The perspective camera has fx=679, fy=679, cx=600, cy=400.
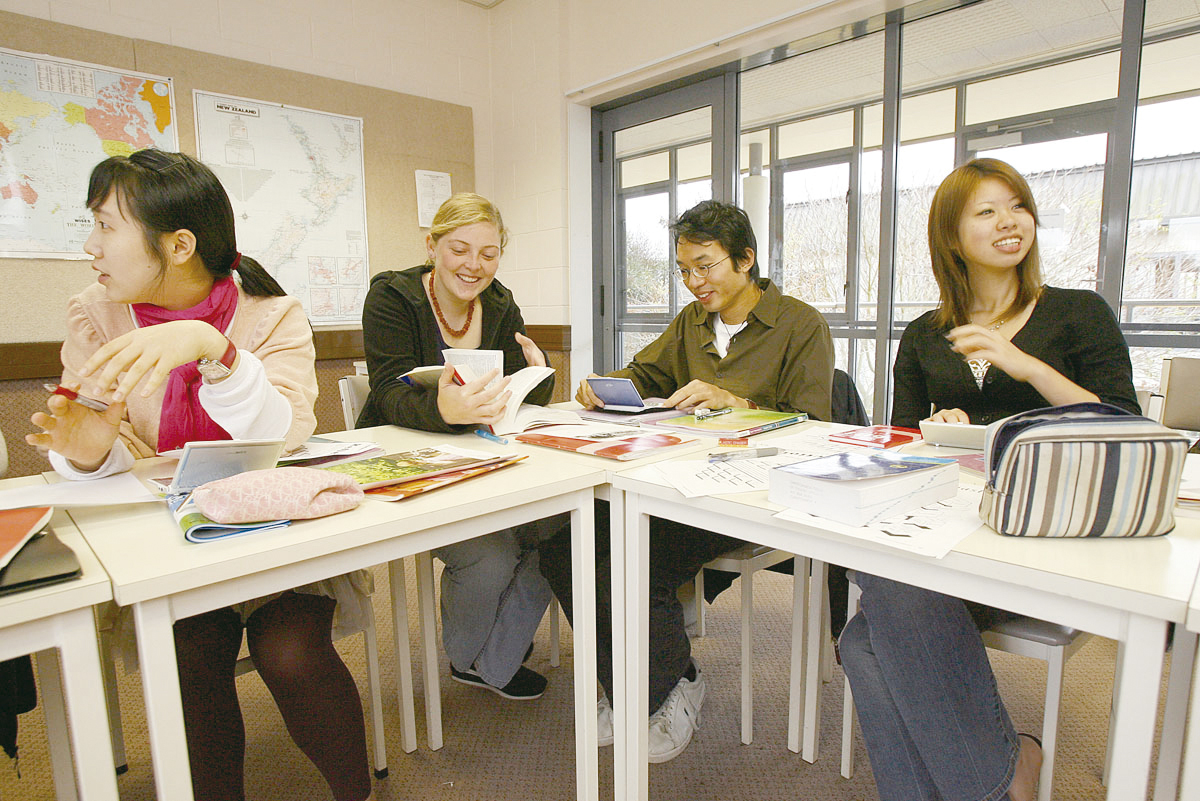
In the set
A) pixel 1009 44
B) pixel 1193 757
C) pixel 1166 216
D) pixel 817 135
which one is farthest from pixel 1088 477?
pixel 817 135

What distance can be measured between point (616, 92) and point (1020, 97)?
1.83 meters

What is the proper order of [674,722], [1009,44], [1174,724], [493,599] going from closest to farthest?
[1174,724], [674,722], [493,599], [1009,44]

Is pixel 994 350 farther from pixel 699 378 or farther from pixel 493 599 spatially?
pixel 493 599

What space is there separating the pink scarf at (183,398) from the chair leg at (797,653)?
120 cm

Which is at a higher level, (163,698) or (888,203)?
(888,203)

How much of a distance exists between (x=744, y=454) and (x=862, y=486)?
0.39m

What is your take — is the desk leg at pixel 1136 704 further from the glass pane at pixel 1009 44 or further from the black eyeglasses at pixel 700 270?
the glass pane at pixel 1009 44

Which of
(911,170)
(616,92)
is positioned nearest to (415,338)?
(911,170)

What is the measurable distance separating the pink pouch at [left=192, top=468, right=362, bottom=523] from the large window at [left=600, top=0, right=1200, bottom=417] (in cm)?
243

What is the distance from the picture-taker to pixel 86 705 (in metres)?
0.66

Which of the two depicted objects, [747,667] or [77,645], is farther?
[747,667]

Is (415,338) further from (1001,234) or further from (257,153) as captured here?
(257,153)

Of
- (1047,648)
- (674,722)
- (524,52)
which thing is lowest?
(674,722)

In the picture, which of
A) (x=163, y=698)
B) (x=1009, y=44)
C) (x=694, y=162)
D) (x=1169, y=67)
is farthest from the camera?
(x=694, y=162)
